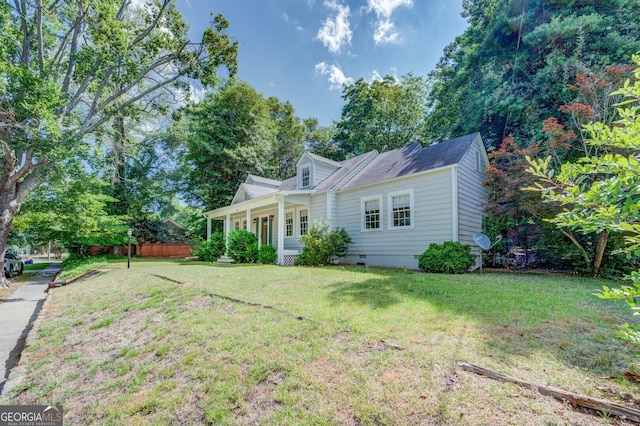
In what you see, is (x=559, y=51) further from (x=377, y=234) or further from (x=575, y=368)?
(x=575, y=368)

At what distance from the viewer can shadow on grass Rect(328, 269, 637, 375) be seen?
3.11 meters

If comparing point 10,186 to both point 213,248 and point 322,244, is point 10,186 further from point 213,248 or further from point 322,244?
point 322,244

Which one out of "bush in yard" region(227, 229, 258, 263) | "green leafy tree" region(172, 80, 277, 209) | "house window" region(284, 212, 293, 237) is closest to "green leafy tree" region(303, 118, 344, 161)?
"green leafy tree" region(172, 80, 277, 209)

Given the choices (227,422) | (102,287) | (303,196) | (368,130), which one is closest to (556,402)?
(227,422)

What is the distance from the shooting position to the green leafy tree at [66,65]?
9.69 m

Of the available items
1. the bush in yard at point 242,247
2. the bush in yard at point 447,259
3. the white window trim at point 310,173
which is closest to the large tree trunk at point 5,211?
the bush in yard at point 242,247

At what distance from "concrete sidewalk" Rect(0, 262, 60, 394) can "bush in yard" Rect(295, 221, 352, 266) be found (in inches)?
317

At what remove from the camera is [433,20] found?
14.4m

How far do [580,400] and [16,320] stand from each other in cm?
1100

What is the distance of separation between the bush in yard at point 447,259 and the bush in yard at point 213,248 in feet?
38.6

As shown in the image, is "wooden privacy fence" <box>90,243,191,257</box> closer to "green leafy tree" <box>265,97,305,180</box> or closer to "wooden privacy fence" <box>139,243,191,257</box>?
"wooden privacy fence" <box>139,243,191,257</box>

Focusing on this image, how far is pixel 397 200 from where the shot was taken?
11.5m

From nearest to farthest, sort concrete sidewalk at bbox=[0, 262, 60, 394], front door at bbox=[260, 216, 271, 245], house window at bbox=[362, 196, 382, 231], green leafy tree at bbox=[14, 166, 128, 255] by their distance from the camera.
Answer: concrete sidewalk at bbox=[0, 262, 60, 394] < house window at bbox=[362, 196, 382, 231] < green leafy tree at bbox=[14, 166, 128, 255] < front door at bbox=[260, 216, 271, 245]

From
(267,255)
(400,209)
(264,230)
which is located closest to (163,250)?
(264,230)
